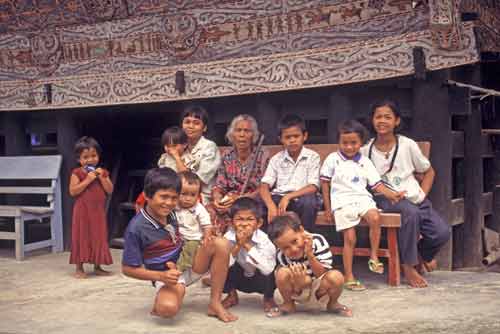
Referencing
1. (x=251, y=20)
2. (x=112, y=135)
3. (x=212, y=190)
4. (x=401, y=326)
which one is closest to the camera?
(x=401, y=326)

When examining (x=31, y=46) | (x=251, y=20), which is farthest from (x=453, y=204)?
(x=31, y=46)

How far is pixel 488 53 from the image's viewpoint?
5.72m

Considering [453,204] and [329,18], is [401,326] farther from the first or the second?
[329,18]

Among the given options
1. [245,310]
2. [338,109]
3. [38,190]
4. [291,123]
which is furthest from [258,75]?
[38,190]

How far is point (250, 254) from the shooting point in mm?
3758

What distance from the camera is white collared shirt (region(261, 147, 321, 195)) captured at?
4867 mm

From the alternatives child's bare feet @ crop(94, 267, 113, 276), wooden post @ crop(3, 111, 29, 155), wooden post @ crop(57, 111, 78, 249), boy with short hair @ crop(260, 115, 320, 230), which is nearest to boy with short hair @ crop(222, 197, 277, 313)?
boy with short hair @ crop(260, 115, 320, 230)

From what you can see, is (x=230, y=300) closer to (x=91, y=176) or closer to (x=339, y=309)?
(x=339, y=309)

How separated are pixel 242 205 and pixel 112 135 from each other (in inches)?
162

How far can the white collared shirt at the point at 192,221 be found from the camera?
4180 millimetres

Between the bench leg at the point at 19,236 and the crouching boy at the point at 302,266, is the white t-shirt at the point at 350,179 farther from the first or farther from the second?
the bench leg at the point at 19,236

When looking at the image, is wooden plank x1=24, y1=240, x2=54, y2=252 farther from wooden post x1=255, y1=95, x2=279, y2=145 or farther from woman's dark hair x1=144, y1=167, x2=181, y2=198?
woman's dark hair x1=144, y1=167, x2=181, y2=198

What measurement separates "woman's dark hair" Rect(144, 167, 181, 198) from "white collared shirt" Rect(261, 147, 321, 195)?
1.38 meters

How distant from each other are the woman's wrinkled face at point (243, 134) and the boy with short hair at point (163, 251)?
1388mm
